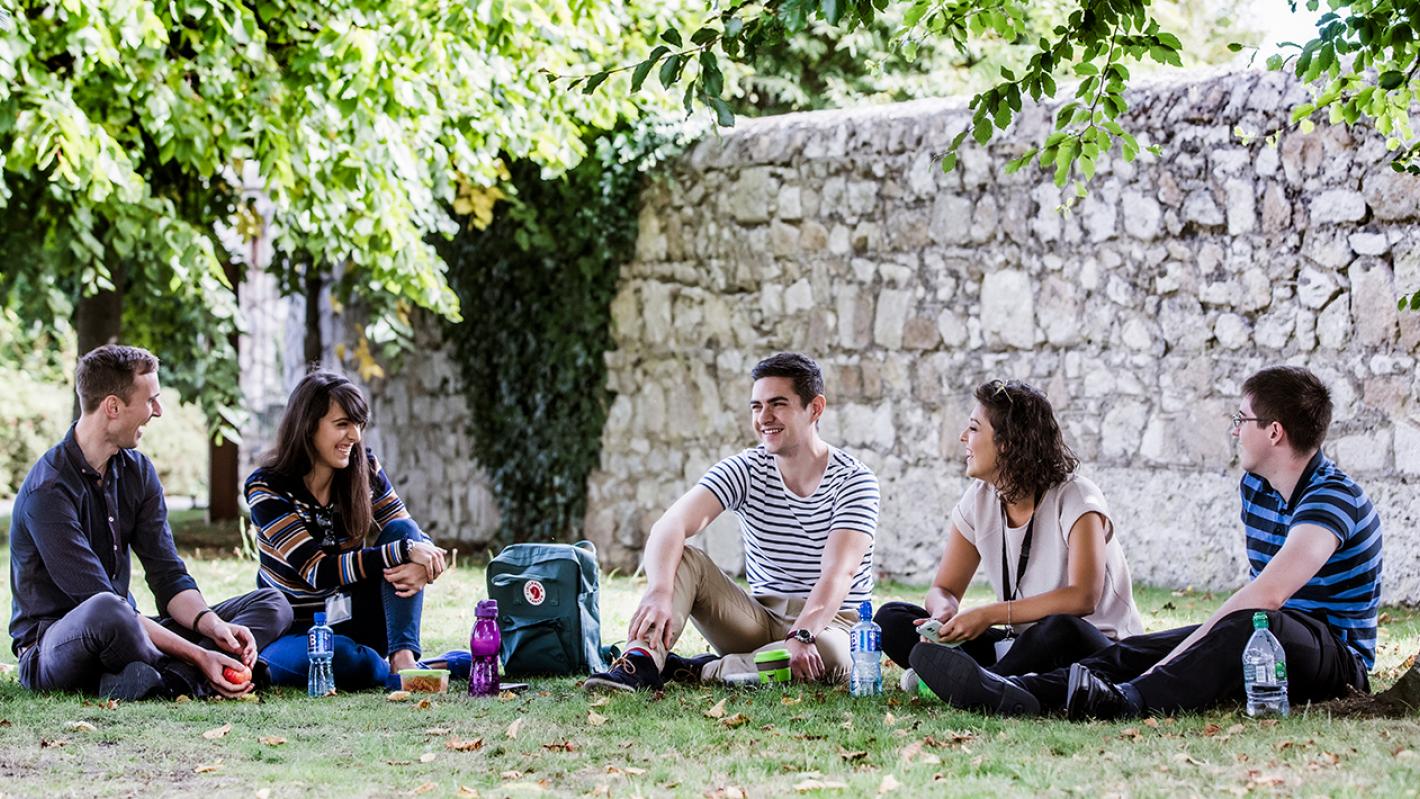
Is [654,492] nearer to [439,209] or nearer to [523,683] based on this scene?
[439,209]

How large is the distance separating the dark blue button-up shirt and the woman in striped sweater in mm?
304

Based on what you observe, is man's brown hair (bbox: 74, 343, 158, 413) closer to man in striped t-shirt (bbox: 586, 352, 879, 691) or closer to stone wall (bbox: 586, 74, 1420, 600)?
man in striped t-shirt (bbox: 586, 352, 879, 691)

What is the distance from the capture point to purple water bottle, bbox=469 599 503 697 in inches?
197

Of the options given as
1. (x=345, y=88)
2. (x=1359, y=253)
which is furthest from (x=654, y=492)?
(x=1359, y=253)

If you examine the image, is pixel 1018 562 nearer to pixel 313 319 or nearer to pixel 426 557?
pixel 426 557

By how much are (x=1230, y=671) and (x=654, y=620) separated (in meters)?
1.60

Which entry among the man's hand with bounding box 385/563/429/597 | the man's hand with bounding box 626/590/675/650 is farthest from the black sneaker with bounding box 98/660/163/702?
the man's hand with bounding box 626/590/675/650

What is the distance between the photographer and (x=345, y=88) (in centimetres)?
810

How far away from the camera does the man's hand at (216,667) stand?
4.89 metres

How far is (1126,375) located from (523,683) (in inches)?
151

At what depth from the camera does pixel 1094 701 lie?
13.9ft

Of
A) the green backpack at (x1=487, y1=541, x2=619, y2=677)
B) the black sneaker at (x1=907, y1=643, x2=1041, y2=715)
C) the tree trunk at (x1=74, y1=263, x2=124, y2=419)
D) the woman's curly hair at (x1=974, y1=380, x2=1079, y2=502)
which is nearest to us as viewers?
the black sneaker at (x1=907, y1=643, x2=1041, y2=715)

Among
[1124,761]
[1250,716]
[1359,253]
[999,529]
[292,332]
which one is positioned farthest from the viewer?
[292,332]

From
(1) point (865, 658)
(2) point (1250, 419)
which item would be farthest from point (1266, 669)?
(1) point (865, 658)
